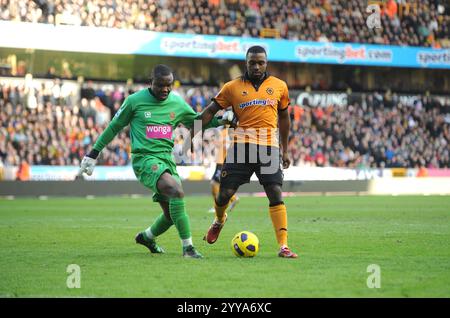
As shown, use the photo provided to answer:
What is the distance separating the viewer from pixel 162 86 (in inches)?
434

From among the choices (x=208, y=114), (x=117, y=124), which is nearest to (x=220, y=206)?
(x=208, y=114)

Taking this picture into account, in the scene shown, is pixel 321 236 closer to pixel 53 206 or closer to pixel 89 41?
pixel 53 206

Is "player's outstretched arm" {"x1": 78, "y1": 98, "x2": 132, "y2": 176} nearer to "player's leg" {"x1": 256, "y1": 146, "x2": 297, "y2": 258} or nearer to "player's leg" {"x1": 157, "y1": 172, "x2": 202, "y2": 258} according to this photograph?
"player's leg" {"x1": 157, "y1": 172, "x2": 202, "y2": 258}

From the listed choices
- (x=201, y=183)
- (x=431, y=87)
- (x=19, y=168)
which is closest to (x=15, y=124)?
(x=19, y=168)

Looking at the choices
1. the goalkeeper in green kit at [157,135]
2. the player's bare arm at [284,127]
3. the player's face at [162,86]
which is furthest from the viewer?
the player's bare arm at [284,127]

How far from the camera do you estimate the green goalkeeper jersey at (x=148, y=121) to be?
11.2 metres

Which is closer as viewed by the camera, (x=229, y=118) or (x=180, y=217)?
(x=180, y=217)

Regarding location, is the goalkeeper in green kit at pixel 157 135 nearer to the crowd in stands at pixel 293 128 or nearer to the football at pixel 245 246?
the football at pixel 245 246

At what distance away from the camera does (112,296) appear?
7.68 meters

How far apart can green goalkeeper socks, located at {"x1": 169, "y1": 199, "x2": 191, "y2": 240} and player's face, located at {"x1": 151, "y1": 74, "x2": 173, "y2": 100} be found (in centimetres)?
139

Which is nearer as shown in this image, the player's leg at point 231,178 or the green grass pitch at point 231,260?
the green grass pitch at point 231,260

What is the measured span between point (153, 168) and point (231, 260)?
4.89 feet

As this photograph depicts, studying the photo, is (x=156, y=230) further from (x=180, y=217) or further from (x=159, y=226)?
(x=180, y=217)

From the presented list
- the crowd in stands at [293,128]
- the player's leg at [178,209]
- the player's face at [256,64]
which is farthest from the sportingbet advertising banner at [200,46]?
the player's leg at [178,209]
